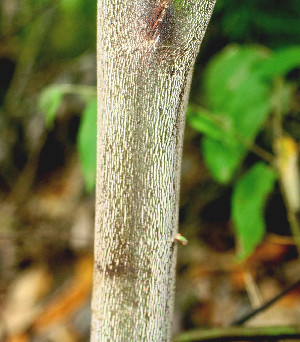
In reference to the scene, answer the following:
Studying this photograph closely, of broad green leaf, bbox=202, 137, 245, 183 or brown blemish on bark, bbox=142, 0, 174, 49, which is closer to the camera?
brown blemish on bark, bbox=142, 0, 174, 49

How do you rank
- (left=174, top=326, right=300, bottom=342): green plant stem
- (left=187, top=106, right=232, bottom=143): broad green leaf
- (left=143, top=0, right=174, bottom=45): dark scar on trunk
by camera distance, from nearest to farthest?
(left=143, top=0, right=174, bottom=45): dark scar on trunk, (left=174, top=326, right=300, bottom=342): green plant stem, (left=187, top=106, right=232, bottom=143): broad green leaf

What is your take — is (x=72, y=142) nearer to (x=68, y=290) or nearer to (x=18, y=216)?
(x=18, y=216)

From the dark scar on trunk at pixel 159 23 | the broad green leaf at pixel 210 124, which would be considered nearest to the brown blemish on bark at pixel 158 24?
the dark scar on trunk at pixel 159 23

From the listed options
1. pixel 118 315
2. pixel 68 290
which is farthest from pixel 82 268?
pixel 118 315

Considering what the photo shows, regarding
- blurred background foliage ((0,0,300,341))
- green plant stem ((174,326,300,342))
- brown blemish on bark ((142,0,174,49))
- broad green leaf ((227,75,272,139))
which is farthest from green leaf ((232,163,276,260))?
brown blemish on bark ((142,0,174,49))

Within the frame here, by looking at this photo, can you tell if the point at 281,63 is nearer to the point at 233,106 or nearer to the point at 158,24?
Result: the point at 233,106

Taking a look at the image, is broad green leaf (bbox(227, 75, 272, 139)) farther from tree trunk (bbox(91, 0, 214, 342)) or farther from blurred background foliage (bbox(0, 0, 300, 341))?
tree trunk (bbox(91, 0, 214, 342))
